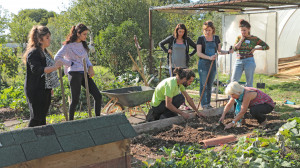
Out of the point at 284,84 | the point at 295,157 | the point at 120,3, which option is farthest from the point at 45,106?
the point at 120,3

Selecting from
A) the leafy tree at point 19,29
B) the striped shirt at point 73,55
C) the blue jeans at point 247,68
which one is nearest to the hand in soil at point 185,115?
the blue jeans at point 247,68

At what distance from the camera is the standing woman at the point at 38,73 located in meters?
3.62

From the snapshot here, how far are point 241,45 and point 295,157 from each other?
9.05 ft

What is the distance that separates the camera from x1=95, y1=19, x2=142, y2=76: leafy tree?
10.5 m

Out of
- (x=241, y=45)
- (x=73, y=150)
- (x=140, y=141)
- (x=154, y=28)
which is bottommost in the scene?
(x=140, y=141)

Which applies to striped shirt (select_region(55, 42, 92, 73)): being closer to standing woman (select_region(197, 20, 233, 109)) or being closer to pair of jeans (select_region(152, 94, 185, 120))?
pair of jeans (select_region(152, 94, 185, 120))

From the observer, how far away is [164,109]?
16.7 feet

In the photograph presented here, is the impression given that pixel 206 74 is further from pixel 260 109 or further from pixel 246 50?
pixel 260 109

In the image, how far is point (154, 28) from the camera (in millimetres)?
16250

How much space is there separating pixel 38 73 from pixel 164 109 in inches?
84.9

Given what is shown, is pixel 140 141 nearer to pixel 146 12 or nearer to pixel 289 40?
pixel 289 40

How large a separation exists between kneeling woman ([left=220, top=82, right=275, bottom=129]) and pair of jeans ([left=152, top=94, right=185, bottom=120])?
0.74 m

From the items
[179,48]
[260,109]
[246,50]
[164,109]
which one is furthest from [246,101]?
[179,48]

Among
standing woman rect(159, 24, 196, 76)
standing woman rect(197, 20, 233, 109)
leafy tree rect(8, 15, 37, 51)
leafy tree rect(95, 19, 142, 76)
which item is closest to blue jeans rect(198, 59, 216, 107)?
standing woman rect(197, 20, 233, 109)
